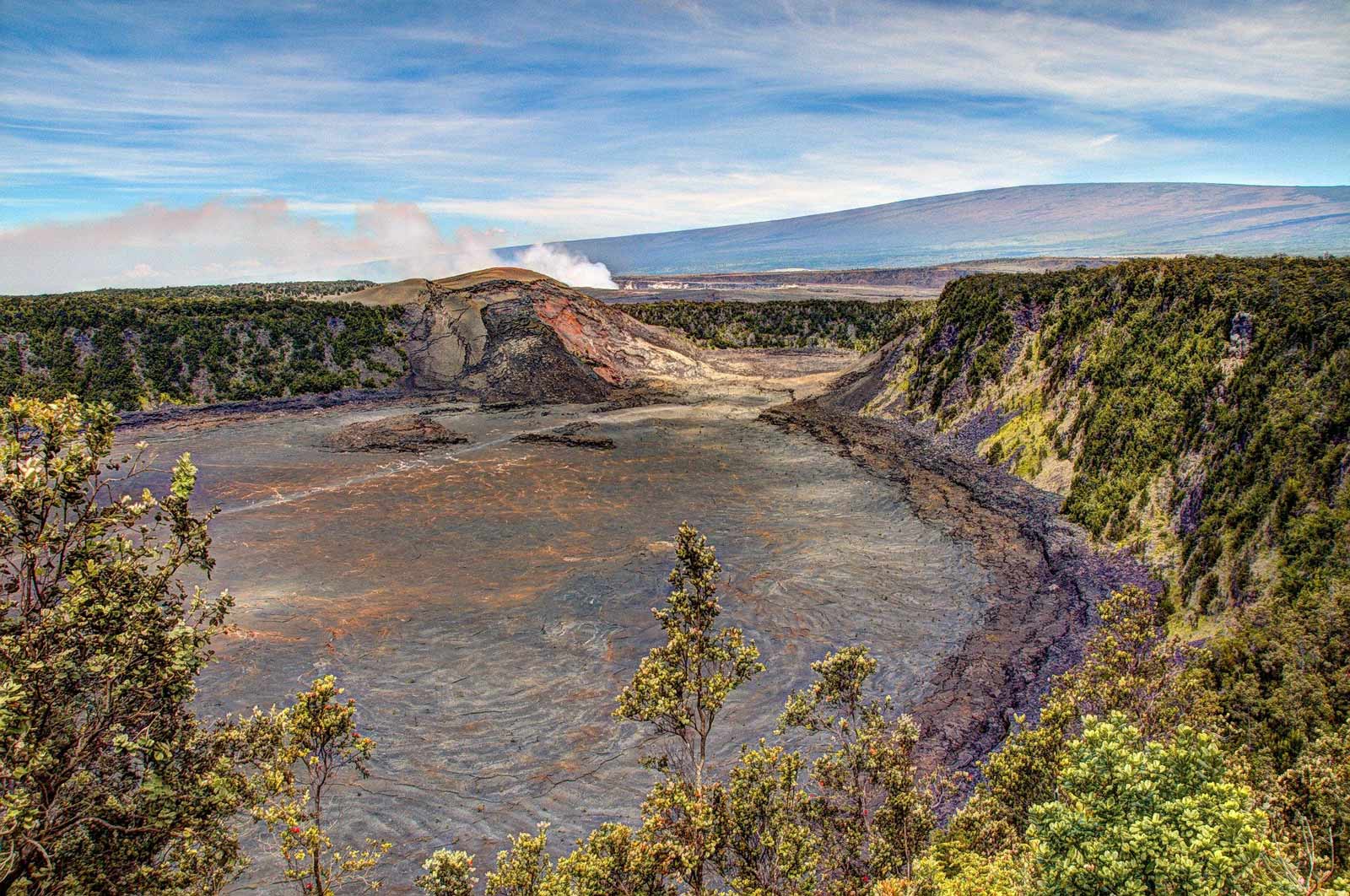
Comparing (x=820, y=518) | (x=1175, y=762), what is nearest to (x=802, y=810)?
(x=1175, y=762)

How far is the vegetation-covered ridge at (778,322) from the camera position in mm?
74938

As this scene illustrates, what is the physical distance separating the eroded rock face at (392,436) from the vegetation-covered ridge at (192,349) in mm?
13694

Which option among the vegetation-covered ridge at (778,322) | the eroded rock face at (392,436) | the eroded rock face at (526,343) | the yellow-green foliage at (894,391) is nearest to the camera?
the eroded rock face at (392,436)

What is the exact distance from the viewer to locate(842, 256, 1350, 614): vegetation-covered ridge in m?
16.7

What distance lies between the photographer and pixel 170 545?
531 cm

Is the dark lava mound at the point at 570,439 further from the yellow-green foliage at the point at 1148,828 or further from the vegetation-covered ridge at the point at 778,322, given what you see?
the vegetation-covered ridge at the point at 778,322

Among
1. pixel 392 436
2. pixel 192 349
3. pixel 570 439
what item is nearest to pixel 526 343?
pixel 392 436

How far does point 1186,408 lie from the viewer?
76.7 feet

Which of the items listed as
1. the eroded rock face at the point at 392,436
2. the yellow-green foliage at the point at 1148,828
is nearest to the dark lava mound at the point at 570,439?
the eroded rock face at the point at 392,436

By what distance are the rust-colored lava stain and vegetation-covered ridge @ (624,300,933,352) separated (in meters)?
40.4

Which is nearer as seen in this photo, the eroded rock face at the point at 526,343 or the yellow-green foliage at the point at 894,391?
the yellow-green foliage at the point at 894,391

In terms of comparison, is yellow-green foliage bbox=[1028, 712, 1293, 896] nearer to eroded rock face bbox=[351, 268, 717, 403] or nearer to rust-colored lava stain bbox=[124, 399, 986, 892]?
rust-colored lava stain bbox=[124, 399, 986, 892]

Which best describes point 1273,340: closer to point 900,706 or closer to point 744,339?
point 900,706

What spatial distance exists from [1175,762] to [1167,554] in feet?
58.4
